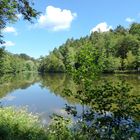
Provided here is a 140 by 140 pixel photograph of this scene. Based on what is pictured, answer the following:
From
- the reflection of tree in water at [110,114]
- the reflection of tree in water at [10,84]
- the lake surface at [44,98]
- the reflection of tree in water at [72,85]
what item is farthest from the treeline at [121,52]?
the reflection of tree in water at [110,114]

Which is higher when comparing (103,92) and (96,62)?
(96,62)

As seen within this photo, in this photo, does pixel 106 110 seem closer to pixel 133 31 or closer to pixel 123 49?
pixel 123 49

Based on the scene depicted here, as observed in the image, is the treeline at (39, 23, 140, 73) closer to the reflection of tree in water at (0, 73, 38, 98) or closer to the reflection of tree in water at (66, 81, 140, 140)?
the reflection of tree in water at (0, 73, 38, 98)

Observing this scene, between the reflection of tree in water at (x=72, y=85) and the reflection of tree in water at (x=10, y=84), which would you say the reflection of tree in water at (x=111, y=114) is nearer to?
the reflection of tree in water at (x=72, y=85)

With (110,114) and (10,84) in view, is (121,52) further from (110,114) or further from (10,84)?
(110,114)

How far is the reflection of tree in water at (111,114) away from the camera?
950cm

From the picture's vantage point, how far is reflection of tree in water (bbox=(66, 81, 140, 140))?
31.2ft

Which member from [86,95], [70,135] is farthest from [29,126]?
[86,95]

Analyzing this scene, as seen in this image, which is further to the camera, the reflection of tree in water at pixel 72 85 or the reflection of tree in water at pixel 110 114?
the reflection of tree in water at pixel 72 85

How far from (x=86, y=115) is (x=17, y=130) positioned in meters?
2.39

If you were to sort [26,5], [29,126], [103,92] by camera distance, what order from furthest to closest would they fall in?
[26,5]
[29,126]
[103,92]

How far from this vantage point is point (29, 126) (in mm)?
12133

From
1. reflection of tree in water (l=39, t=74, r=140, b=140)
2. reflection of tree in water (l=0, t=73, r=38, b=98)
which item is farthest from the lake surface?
reflection of tree in water (l=39, t=74, r=140, b=140)

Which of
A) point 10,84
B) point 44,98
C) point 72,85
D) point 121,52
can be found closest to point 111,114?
point 44,98
